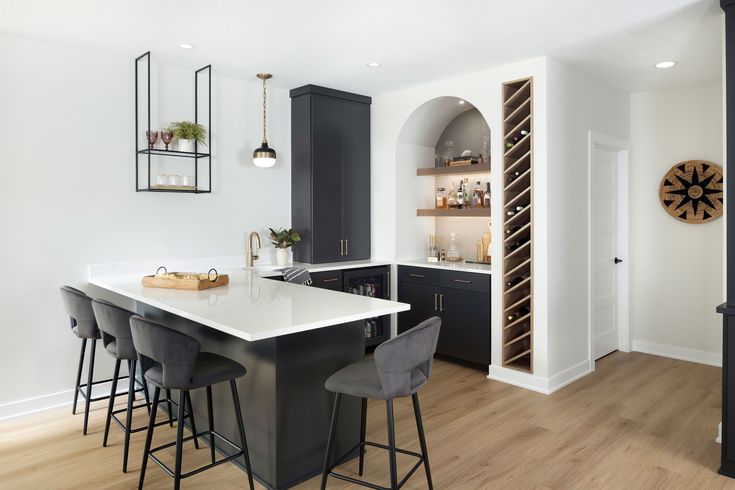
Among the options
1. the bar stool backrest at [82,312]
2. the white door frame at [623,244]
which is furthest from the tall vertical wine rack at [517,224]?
the bar stool backrest at [82,312]

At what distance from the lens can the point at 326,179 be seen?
520 cm

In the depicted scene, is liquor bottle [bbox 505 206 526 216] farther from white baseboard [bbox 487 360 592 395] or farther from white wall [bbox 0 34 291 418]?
white wall [bbox 0 34 291 418]

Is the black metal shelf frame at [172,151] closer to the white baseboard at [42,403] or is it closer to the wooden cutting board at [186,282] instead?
the wooden cutting board at [186,282]

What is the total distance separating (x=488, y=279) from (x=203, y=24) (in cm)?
286

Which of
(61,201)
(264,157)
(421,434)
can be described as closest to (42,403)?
(61,201)

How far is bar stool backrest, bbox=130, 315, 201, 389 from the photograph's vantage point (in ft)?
7.73

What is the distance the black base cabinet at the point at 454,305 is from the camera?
15.3 feet

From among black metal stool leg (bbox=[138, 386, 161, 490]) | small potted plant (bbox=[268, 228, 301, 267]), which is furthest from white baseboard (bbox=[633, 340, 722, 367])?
black metal stool leg (bbox=[138, 386, 161, 490])

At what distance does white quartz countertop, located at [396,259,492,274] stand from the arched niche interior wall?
0.14 metres

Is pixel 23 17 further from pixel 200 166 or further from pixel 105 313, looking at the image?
pixel 105 313

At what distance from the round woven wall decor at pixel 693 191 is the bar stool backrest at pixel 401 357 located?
149 inches

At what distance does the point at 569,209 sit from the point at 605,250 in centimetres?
105

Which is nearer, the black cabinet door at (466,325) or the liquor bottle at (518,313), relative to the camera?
the liquor bottle at (518,313)

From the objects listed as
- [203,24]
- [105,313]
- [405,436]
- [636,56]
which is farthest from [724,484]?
[203,24]
